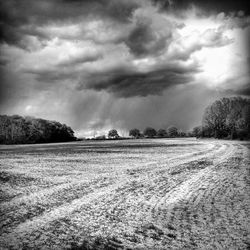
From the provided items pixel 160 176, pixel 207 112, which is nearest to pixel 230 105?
pixel 207 112

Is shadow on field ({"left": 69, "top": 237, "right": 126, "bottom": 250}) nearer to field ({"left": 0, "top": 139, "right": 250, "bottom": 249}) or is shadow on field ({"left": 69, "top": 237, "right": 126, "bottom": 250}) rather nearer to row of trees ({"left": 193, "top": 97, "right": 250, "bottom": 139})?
field ({"left": 0, "top": 139, "right": 250, "bottom": 249})

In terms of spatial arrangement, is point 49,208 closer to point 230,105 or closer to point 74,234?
point 74,234

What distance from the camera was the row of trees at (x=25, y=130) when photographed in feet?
332

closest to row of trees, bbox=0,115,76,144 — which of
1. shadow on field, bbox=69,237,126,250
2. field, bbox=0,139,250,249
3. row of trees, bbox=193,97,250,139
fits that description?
row of trees, bbox=193,97,250,139

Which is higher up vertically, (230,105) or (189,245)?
(230,105)

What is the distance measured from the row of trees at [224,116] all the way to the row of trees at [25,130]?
2404 inches

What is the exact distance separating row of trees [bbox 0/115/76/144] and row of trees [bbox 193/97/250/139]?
200 feet

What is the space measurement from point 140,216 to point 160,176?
6828 mm

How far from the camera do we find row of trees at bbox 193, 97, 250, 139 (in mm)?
81000

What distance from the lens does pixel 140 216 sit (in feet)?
25.0

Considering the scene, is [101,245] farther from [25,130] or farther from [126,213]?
[25,130]

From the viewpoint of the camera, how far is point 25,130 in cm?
10444

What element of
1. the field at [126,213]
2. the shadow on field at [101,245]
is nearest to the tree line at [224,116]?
the field at [126,213]

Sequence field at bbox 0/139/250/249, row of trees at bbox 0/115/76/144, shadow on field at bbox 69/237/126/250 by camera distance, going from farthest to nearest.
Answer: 1. row of trees at bbox 0/115/76/144
2. field at bbox 0/139/250/249
3. shadow on field at bbox 69/237/126/250
